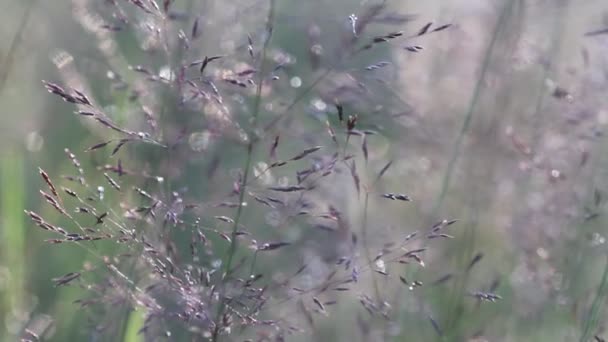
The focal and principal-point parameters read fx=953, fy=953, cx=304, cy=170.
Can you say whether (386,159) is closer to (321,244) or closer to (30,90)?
(321,244)

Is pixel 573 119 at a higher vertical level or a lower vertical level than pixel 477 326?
higher

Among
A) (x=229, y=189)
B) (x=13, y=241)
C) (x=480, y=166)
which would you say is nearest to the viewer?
(x=13, y=241)

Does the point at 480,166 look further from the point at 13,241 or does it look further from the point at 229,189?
the point at 13,241

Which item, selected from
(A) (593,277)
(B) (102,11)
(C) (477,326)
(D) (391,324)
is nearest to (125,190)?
(B) (102,11)

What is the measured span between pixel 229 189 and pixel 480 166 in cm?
47

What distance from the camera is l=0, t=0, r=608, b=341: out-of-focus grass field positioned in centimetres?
148

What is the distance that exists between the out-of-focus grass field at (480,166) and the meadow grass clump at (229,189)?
6 cm

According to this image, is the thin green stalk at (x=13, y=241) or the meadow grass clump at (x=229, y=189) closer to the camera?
the meadow grass clump at (x=229, y=189)

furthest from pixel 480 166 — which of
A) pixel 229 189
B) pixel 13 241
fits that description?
pixel 13 241

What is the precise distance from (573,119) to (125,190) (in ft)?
2.42

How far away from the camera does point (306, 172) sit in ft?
3.45

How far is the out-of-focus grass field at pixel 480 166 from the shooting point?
1476 mm

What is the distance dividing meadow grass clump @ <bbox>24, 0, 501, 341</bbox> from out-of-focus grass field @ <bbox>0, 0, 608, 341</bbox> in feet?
0.21

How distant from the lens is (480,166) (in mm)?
1707
